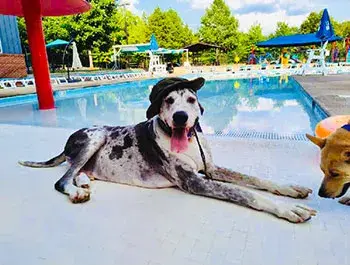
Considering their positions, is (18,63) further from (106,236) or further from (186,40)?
(186,40)

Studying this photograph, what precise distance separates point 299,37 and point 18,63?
19.6 m

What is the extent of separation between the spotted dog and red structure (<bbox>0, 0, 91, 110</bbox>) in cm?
667

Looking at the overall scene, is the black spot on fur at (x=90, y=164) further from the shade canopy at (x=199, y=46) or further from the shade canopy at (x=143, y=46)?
the shade canopy at (x=199, y=46)

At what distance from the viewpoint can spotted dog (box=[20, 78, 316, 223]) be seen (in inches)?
86.4

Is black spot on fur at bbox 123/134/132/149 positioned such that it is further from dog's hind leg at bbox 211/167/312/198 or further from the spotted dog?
dog's hind leg at bbox 211/167/312/198

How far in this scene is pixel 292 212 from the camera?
78.3 inches

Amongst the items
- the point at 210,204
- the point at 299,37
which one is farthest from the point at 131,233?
the point at 299,37

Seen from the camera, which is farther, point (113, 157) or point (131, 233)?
point (113, 157)

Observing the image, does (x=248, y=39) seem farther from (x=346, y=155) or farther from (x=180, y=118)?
(x=346, y=155)

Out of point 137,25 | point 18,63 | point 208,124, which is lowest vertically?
point 208,124

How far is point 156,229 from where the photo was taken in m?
1.97

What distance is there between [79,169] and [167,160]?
2.80 feet

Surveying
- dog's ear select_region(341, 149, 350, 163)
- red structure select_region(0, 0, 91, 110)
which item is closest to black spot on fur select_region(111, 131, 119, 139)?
dog's ear select_region(341, 149, 350, 163)

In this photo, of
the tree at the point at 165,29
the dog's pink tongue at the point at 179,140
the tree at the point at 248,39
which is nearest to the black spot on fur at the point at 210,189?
the dog's pink tongue at the point at 179,140
